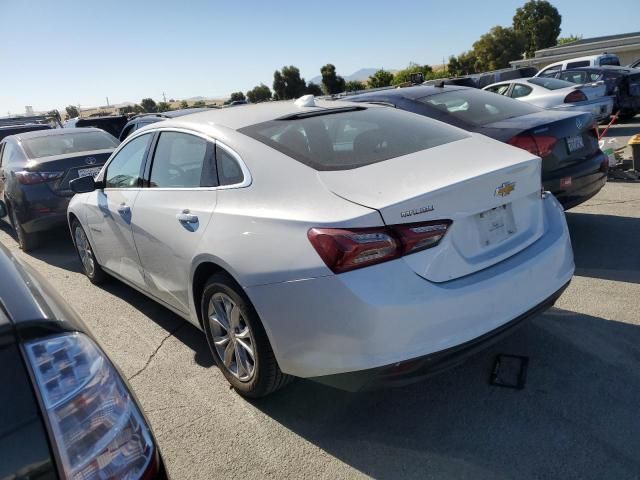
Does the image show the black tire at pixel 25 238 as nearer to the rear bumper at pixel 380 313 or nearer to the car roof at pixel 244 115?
the car roof at pixel 244 115

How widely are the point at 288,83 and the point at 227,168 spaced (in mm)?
52020

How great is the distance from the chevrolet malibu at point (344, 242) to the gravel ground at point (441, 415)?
0.29m

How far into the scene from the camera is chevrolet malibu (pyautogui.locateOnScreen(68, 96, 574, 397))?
2.32m

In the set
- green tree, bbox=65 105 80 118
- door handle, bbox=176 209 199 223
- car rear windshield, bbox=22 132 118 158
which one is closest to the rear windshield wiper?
door handle, bbox=176 209 199 223

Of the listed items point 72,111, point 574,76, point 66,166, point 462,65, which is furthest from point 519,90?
point 72,111

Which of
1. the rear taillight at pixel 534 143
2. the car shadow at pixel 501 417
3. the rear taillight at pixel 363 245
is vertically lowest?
the car shadow at pixel 501 417

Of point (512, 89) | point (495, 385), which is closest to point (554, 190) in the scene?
point (495, 385)

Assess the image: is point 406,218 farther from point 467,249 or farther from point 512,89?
point 512,89

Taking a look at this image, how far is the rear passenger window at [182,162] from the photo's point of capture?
10.6ft

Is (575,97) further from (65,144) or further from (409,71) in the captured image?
(409,71)

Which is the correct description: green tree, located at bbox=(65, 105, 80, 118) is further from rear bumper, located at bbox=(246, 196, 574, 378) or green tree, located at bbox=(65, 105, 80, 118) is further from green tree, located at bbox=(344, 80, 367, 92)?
rear bumper, located at bbox=(246, 196, 574, 378)

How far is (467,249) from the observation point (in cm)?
253

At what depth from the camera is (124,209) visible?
13.1ft

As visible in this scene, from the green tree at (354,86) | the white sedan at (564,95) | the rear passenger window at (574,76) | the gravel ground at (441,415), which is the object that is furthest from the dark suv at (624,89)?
the green tree at (354,86)
